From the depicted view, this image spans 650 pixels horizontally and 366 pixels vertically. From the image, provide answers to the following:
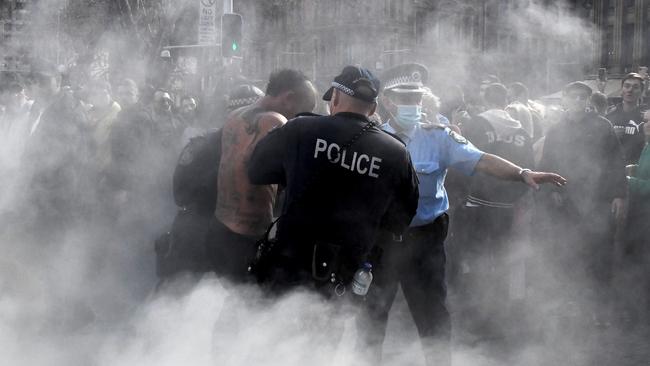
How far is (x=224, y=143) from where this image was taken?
4.04m

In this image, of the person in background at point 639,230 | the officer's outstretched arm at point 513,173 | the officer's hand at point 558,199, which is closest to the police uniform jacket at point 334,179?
the officer's outstretched arm at point 513,173

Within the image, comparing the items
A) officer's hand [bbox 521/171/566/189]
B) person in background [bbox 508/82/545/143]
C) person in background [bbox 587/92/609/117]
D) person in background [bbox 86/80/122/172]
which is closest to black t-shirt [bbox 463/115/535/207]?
person in background [bbox 587/92/609/117]

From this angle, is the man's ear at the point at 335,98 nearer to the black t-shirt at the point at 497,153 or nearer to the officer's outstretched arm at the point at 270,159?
the officer's outstretched arm at the point at 270,159

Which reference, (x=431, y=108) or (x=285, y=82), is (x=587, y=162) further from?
(x=285, y=82)

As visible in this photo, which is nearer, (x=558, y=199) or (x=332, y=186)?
(x=332, y=186)

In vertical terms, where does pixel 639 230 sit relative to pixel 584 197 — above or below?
below

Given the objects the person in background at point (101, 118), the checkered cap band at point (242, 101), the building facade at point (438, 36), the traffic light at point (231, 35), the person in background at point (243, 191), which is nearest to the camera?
the person in background at point (243, 191)

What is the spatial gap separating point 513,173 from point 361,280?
99 centimetres

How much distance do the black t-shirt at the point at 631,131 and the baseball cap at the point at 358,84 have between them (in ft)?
15.6

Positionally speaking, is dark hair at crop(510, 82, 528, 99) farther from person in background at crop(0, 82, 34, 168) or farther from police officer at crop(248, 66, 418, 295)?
police officer at crop(248, 66, 418, 295)

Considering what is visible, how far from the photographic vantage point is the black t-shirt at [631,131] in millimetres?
7480

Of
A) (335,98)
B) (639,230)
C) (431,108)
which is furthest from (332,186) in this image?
(639,230)

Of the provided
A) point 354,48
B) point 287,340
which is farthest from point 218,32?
point 287,340

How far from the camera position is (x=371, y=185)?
3266 mm
